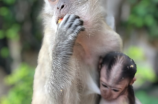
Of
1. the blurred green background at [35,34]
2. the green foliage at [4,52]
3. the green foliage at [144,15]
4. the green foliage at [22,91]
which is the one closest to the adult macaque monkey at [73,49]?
the green foliage at [22,91]

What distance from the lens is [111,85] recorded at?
2.19 meters

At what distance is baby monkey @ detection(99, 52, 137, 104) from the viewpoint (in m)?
2.16

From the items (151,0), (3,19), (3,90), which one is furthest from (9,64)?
(151,0)

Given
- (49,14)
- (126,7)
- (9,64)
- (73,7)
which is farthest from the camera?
(9,64)

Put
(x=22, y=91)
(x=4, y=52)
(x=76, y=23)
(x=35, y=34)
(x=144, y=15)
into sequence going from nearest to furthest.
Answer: (x=76, y=23) → (x=22, y=91) → (x=144, y=15) → (x=4, y=52) → (x=35, y=34)

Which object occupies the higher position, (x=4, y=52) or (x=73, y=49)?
(x=73, y=49)

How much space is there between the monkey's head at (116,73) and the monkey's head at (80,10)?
31cm

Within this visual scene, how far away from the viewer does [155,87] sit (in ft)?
24.9

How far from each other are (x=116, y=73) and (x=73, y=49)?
0.37m

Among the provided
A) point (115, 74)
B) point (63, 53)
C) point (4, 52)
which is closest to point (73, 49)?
point (63, 53)

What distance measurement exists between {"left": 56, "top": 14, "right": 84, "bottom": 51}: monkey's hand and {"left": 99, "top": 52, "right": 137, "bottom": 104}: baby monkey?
341 mm

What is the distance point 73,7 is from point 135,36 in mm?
5663

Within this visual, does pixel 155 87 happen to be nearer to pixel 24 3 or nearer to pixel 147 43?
pixel 147 43

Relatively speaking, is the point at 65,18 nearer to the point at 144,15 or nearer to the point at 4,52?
the point at 144,15
